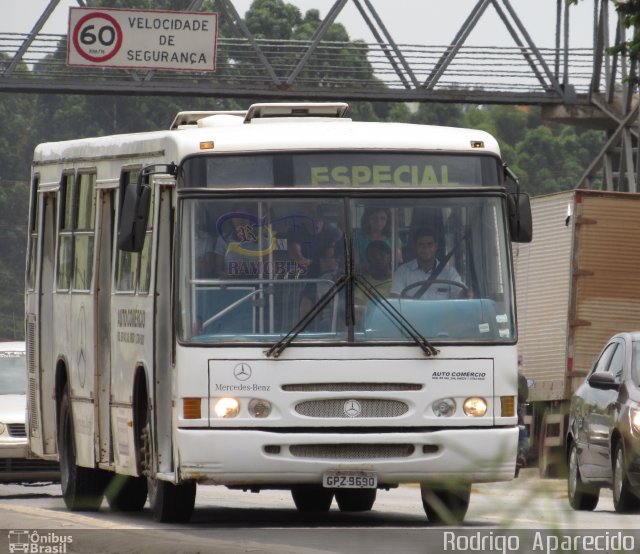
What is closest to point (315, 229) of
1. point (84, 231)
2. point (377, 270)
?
point (377, 270)

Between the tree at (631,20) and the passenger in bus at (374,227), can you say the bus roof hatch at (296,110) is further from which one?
the tree at (631,20)

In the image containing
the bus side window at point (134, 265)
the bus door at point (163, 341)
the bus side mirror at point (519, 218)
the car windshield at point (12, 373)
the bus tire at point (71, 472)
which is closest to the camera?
the bus door at point (163, 341)

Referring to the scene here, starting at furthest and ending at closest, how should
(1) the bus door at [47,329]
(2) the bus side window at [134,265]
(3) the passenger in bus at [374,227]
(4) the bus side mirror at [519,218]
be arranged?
1. (1) the bus door at [47,329]
2. (2) the bus side window at [134,265]
3. (4) the bus side mirror at [519,218]
4. (3) the passenger in bus at [374,227]

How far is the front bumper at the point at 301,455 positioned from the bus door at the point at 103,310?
235cm

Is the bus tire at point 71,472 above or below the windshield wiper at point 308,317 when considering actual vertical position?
below

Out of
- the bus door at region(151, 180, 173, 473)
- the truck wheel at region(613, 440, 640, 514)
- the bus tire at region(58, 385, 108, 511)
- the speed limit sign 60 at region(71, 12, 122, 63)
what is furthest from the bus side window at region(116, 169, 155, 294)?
the speed limit sign 60 at region(71, 12, 122, 63)

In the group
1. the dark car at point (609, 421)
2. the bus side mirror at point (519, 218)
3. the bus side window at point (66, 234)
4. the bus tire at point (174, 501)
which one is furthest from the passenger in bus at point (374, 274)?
the bus side window at point (66, 234)

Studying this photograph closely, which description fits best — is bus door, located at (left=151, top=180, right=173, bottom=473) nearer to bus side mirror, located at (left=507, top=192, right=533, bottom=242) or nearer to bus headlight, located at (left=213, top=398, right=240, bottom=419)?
bus headlight, located at (left=213, top=398, right=240, bottom=419)

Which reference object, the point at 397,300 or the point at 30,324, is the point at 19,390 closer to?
the point at 30,324

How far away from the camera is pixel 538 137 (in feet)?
400

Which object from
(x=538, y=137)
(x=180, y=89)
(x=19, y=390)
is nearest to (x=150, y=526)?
(x=19, y=390)

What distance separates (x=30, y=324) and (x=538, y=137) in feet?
350

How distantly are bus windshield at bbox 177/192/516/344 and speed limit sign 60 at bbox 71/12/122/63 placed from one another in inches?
1204

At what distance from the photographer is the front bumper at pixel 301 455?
12125 millimetres
